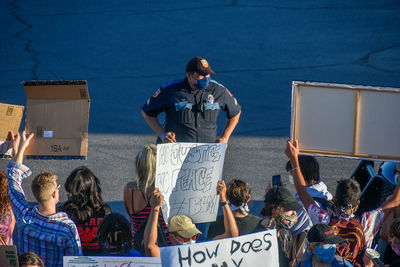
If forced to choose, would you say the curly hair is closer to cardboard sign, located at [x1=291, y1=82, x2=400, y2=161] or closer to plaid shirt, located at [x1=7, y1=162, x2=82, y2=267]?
plaid shirt, located at [x1=7, y1=162, x2=82, y2=267]

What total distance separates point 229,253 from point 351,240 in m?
1.04

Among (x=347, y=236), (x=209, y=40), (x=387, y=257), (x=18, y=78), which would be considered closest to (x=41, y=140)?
(x=347, y=236)

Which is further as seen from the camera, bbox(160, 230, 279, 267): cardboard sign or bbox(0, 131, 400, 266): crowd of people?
bbox(0, 131, 400, 266): crowd of people

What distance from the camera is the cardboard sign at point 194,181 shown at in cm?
514

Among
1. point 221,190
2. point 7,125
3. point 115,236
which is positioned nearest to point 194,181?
point 221,190

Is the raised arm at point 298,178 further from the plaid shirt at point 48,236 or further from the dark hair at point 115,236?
the plaid shirt at point 48,236

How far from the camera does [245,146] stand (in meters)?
9.66

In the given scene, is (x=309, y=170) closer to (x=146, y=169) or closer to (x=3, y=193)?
(x=146, y=169)

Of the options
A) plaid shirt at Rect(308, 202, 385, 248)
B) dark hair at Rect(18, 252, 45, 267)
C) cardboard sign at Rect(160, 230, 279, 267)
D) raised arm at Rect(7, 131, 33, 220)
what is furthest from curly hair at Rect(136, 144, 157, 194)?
plaid shirt at Rect(308, 202, 385, 248)

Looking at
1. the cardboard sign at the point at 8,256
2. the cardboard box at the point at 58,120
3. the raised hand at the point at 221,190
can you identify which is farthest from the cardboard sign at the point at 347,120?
the cardboard sign at the point at 8,256

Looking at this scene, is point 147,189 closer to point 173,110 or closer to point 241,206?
point 241,206

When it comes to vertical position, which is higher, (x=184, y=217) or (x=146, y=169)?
(x=146, y=169)

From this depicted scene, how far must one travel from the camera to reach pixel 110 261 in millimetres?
4066

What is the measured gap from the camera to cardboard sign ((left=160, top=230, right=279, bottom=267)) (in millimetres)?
4152
